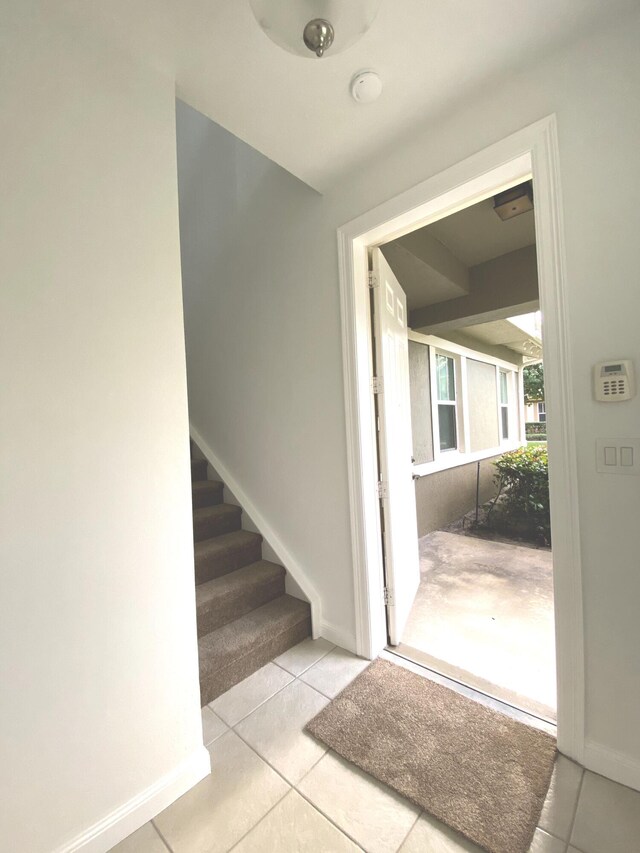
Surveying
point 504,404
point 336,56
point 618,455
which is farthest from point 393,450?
point 504,404

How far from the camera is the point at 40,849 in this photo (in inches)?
38.9

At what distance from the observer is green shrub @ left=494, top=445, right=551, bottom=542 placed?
383cm

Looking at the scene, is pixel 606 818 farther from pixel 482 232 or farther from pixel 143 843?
pixel 482 232

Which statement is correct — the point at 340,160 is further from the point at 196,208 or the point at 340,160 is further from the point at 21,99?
the point at 196,208

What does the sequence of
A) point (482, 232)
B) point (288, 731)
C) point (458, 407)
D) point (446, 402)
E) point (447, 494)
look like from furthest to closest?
1. point (458, 407)
2. point (446, 402)
3. point (447, 494)
4. point (482, 232)
5. point (288, 731)

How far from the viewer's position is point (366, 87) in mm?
1370

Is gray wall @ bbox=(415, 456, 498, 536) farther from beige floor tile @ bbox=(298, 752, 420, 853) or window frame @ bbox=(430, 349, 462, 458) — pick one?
beige floor tile @ bbox=(298, 752, 420, 853)

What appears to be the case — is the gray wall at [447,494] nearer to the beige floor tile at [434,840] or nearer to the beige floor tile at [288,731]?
the beige floor tile at [288,731]

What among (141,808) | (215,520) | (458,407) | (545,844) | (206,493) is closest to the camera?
(545,844)

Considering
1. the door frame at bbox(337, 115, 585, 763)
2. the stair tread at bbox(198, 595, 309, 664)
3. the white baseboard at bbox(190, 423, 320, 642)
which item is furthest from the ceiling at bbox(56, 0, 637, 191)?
the stair tread at bbox(198, 595, 309, 664)

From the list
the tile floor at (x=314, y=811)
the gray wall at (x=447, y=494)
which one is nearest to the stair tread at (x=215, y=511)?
the tile floor at (x=314, y=811)

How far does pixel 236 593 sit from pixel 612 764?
1.72 metres

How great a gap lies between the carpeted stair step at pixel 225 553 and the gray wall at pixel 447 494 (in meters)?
1.98

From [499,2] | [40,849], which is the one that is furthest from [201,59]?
[40,849]
